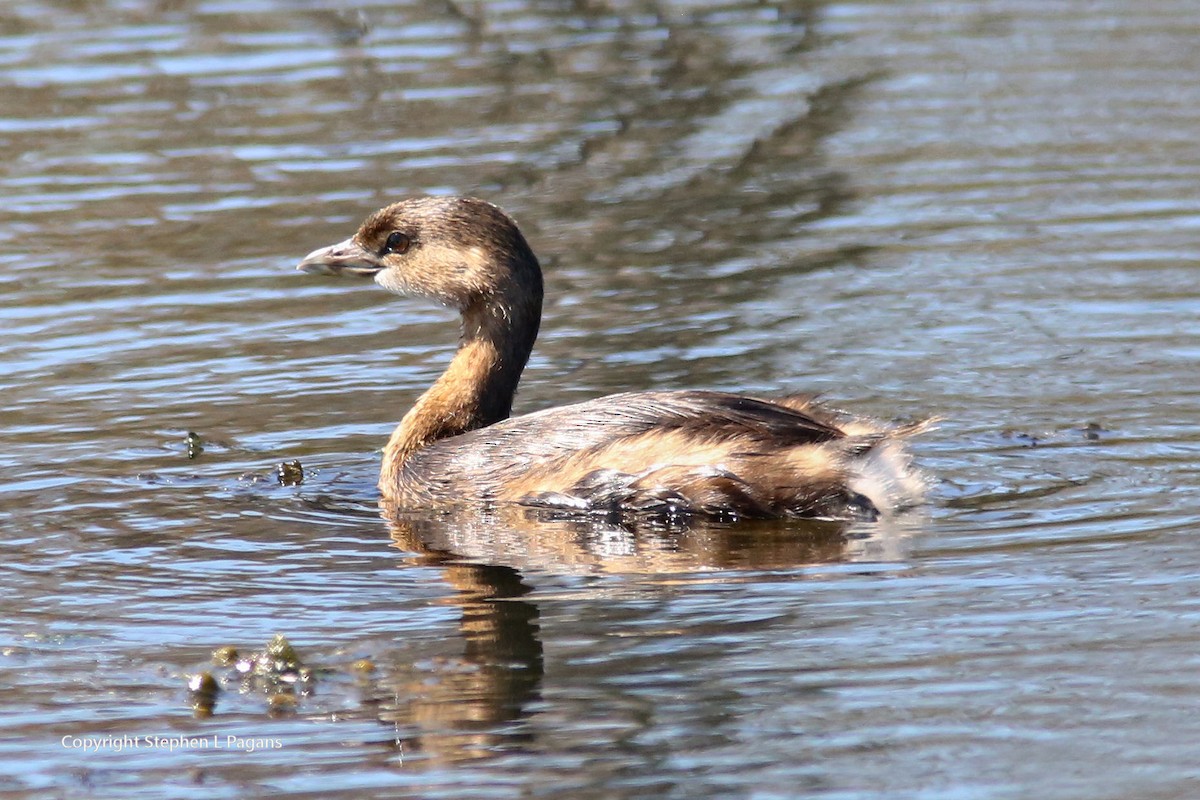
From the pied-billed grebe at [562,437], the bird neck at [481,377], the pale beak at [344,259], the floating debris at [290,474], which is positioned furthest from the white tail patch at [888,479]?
the pale beak at [344,259]

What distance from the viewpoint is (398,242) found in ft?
27.1

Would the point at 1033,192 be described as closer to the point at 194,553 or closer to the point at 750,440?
the point at 750,440

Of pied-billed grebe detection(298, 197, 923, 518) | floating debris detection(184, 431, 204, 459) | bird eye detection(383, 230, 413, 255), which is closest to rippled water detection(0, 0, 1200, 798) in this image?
floating debris detection(184, 431, 204, 459)

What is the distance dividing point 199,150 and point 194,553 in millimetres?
6797

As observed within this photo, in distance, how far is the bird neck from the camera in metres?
7.99

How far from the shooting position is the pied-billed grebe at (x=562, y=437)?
7.05m

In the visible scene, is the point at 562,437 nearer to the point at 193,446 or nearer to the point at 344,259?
the point at 344,259

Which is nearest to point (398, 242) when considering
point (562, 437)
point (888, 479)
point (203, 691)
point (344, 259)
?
point (344, 259)

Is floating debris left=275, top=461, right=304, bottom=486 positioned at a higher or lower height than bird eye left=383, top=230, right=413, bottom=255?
lower

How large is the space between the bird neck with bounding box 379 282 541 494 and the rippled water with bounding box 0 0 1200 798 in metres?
0.33

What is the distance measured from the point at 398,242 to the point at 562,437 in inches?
54.8

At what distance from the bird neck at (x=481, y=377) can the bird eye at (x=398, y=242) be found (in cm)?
38

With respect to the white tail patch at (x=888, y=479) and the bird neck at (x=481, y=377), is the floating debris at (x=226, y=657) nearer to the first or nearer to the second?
the bird neck at (x=481, y=377)

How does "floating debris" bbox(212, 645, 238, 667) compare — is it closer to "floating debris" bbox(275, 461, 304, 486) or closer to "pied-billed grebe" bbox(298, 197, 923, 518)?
"pied-billed grebe" bbox(298, 197, 923, 518)
